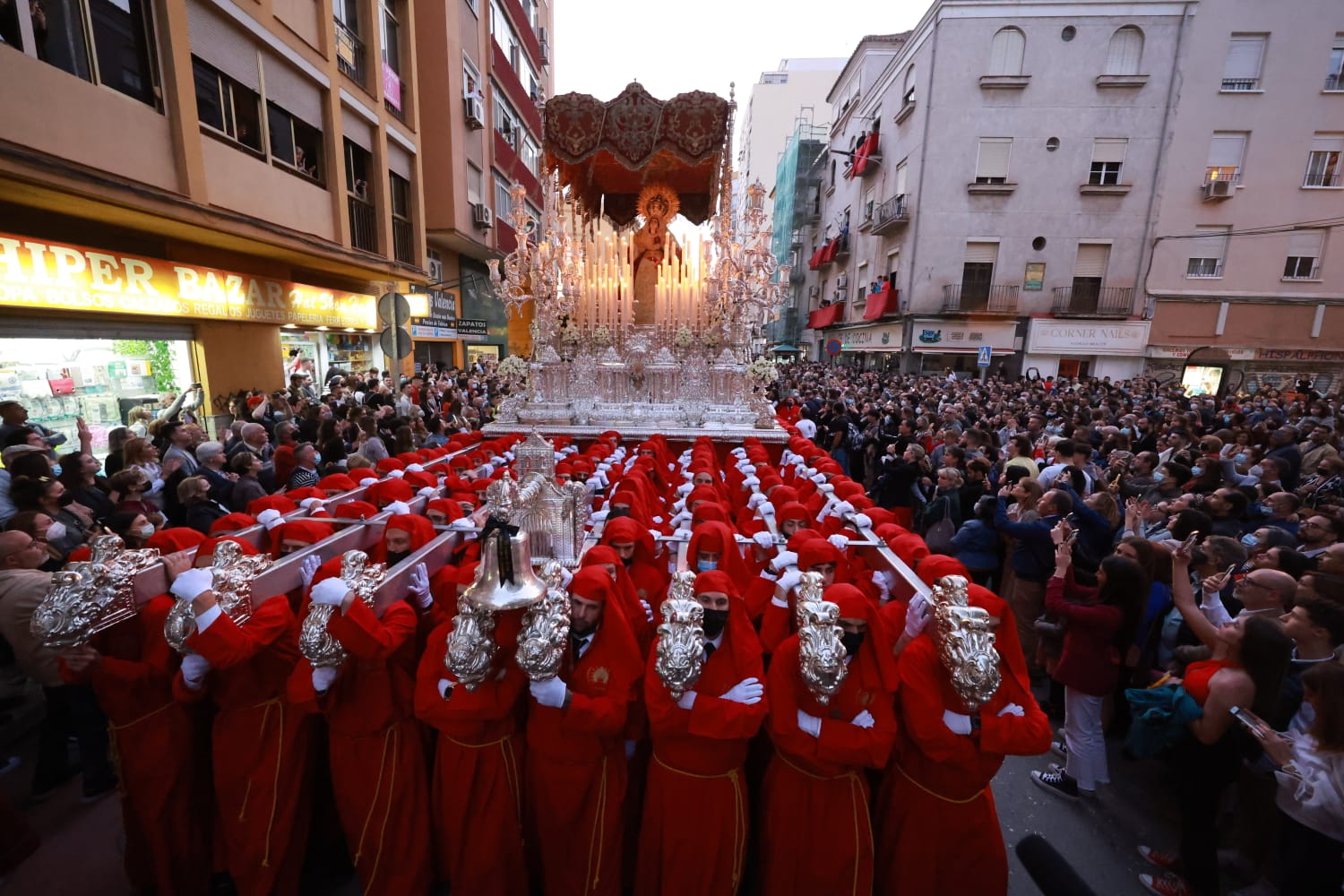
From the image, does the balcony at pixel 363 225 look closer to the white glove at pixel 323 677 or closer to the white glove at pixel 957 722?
the white glove at pixel 323 677

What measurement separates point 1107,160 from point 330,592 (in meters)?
30.4

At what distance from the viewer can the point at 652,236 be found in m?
11.3

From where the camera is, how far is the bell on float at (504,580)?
2.29 metres

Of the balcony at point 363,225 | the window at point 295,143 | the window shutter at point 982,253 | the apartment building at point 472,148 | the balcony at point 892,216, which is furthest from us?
the balcony at point 892,216

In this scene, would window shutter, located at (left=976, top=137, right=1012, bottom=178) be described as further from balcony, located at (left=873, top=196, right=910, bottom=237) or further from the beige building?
the beige building

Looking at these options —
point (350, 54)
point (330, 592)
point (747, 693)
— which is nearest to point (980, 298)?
point (350, 54)

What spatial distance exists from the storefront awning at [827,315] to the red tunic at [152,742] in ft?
114

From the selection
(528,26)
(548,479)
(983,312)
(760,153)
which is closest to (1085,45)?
(983,312)

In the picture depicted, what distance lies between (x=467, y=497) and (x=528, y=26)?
91.1 ft

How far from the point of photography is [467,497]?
16.3 feet

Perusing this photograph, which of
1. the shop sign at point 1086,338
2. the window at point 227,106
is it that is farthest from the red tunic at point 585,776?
the shop sign at point 1086,338

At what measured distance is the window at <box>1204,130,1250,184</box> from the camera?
69.5ft

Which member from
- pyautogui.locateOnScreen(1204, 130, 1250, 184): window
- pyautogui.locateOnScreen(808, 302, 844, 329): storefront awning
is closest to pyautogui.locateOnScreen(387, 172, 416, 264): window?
pyautogui.locateOnScreen(808, 302, 844, 329): storefront awning

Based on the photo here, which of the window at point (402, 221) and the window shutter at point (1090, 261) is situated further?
the window shutter at point (1090, 261)
